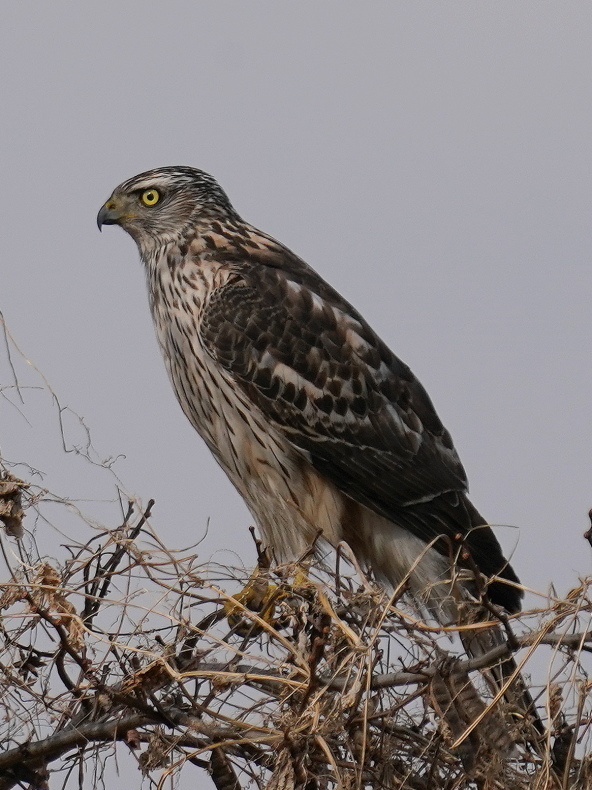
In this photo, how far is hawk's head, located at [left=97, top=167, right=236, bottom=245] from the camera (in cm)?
639

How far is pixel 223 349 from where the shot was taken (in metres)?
5.57

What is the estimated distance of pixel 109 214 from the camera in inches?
254

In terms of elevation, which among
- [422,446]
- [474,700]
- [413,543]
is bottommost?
[474,700]

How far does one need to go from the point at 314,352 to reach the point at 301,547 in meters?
0.91

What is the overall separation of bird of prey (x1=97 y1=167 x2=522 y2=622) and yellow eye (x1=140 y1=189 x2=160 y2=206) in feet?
1.17

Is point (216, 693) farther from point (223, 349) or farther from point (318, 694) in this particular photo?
point (223, 349)

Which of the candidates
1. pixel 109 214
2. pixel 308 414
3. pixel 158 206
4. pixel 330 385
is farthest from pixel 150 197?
pixel 308 414

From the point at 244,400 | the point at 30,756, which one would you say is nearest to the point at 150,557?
the point at 30,756

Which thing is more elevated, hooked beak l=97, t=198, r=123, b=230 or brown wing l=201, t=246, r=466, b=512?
hooked beak l=97, t=198, r=123, b=230

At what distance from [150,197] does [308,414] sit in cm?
158

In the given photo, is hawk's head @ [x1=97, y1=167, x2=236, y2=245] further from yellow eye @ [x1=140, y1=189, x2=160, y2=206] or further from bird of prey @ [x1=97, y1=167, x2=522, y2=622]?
bird of prey @ [x1=97, y1=167, x2=522, y2=622]

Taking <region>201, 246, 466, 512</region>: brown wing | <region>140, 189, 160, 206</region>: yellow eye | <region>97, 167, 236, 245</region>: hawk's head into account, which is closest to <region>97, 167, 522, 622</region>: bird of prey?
<region>201, 246, 466, 512</region>: brown wing

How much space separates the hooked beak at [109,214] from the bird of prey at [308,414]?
387 mm

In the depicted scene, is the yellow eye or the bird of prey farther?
the yellow eye
